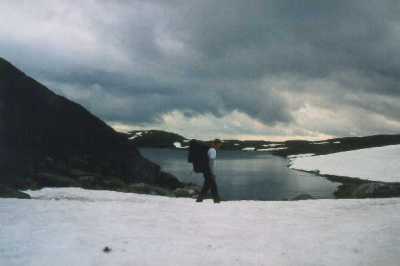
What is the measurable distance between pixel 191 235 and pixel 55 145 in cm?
2583

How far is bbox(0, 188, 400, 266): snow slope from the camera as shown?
8430mm

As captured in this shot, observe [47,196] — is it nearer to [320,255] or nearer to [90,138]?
[320,255]

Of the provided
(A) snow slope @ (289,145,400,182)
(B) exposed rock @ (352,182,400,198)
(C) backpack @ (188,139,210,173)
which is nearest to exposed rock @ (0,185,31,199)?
(C) backpack @ (188,139,210,173)

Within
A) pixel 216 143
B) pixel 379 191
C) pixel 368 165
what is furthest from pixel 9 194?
pixel 368 165

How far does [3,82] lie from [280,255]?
2787 centimetres

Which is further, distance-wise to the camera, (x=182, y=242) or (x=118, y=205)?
(x=118, y=205)

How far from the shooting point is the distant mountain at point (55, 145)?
91.8ft

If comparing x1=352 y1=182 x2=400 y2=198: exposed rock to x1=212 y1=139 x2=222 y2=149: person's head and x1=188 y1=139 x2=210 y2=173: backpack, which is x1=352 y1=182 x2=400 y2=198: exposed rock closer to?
x1=212 y1=139 x2=222 y2=149: person's head

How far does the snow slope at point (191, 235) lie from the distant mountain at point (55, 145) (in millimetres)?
13087

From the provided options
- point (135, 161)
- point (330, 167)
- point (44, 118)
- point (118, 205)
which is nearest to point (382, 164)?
Result: point (330, 167)

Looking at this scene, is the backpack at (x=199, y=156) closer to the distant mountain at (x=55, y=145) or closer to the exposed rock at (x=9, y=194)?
the exposed rock at (x=9, y=194)

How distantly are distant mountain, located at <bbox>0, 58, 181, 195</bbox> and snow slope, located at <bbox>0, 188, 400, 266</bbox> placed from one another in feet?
42.9

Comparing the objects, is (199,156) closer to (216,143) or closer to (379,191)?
(216,143)

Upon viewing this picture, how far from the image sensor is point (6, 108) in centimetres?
3106
